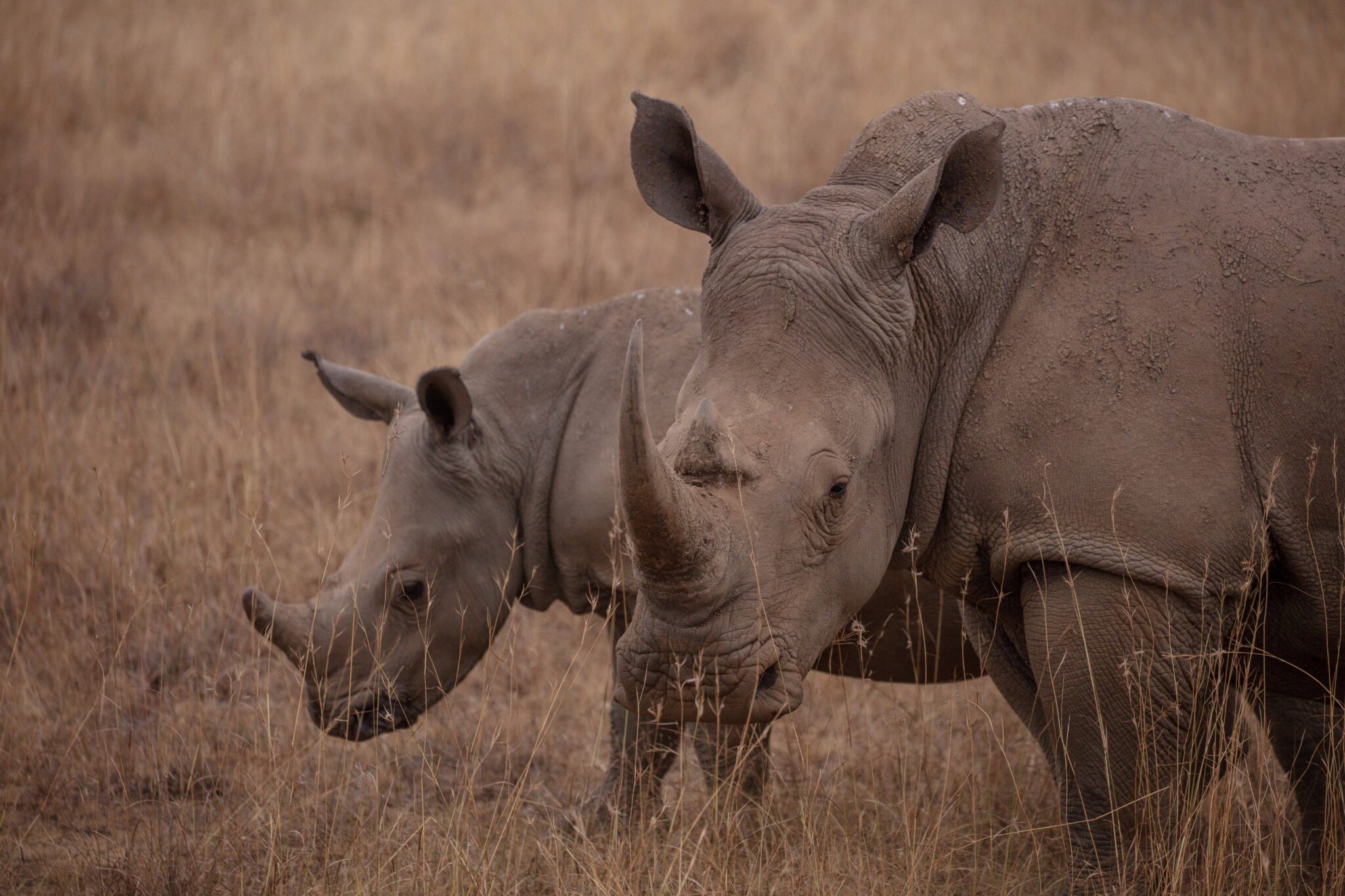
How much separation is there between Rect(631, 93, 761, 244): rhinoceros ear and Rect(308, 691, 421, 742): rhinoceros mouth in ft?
6.61

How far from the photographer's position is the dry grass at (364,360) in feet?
11.7

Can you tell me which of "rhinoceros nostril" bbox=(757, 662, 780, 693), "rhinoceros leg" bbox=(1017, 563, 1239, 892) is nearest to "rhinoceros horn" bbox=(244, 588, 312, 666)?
"rhinoceros nostril" bbox=(757, 662, 780, 693)

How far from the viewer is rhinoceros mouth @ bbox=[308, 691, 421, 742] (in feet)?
14.4

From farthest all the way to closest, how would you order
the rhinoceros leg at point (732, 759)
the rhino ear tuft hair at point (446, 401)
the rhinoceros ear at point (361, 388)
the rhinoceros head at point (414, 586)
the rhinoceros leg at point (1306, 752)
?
the rhinoceros ear at point (361, 388), the rhinoceros head at point (414, 586), the rhino ear tuft hair at point (446, 401), the rhinoceros leg at point (732, 759), the rhinoceros leg at point (1306, 752)

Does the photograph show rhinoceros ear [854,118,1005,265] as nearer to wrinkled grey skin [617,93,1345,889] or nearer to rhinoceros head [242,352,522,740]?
wrinkled grey skin [617,93,1345,889]

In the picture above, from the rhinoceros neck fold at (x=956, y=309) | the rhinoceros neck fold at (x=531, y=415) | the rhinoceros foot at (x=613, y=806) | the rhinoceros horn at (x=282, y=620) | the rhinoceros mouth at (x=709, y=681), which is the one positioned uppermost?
the rhinoceros neck fold at (x=956, y=309)

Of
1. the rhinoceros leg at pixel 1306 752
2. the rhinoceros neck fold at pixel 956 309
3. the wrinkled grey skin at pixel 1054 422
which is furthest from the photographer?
the rhinoceros leg at pixel 1306 752

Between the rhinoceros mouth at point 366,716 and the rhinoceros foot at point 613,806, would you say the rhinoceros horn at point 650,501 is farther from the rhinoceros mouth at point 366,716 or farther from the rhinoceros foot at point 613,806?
the rhinoceros mouth at point 366,716

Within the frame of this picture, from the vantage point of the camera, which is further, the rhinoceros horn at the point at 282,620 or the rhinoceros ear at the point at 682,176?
the rhinoceros horn at the point at 282,620

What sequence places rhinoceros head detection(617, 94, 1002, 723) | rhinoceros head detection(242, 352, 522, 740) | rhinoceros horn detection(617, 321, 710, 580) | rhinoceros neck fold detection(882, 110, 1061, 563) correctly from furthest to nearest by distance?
rhinoceros head detection(242, 352, 522, 740)
rhinoceros neck fold detection(882, 110, 1061, 563)
rhinoceros head detection(617, 94, 1002, 723)
rhinoceros horn detection(617, 321, 710, 580)

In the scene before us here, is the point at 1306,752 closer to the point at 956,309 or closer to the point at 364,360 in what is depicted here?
the point at 956,309

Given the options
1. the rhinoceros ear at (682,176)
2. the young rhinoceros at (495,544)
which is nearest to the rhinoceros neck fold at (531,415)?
the young rhinoceros at (495,544)

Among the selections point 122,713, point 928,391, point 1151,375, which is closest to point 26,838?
point 122,713

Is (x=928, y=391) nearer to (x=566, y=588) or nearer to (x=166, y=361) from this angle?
(x=566, y=588)
